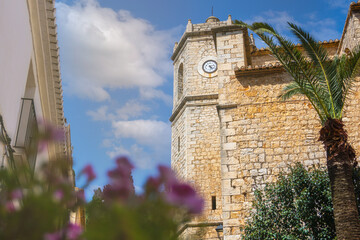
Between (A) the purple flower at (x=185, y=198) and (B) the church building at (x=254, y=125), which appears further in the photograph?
(B) the church building at (x=254, y=125)

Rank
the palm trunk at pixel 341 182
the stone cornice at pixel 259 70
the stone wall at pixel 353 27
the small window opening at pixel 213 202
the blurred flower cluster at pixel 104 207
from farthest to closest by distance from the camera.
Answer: the small window opening at pixel 213 202
the stone wall at pixel 353 27
the stone cornice at pixel 259 70
the palm trunk at pixel 341 182
the blurred flower cluster at pixel 104 207

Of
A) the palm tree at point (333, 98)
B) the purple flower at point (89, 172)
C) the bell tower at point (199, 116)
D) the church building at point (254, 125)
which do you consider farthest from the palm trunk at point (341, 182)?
A: the bell tower at point (199, 116)

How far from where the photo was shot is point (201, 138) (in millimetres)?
19750

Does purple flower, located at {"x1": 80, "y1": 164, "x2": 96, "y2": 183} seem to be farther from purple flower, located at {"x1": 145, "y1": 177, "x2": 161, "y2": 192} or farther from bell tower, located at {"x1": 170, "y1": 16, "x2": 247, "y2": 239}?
bell tower, located at {"x1": 170, "y1": 16, "x2": 247, "y2": 239}

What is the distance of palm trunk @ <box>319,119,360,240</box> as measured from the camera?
7277 mm

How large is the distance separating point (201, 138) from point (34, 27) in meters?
12.4

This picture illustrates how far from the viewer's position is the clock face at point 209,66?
21.3 m

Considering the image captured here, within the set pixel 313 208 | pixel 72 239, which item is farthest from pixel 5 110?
pixel 313 208

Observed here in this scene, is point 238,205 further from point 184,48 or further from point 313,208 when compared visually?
point 184,48

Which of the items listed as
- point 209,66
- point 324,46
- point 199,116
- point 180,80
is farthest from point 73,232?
point 180,80

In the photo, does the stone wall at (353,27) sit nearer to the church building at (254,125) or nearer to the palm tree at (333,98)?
the church building at (254,125)

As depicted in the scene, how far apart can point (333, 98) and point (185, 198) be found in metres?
7.34

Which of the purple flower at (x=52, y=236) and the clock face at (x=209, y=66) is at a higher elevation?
the clock face at (x=209, y=66)

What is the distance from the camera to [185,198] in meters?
1.59
